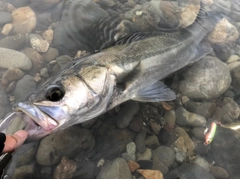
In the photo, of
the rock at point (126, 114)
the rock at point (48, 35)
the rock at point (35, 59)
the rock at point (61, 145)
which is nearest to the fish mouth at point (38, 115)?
the rock at point (61, 145)

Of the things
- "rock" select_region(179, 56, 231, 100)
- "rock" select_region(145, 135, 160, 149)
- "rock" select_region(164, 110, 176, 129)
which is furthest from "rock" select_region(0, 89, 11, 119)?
"rock" select_region(179, 56, 231, 100)

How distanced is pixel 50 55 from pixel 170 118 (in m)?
2.51

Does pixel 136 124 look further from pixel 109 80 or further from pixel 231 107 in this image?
pixel 231 107

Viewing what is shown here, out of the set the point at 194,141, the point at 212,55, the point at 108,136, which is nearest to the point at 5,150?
the point at 108,136

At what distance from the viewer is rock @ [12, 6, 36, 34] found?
459 cm

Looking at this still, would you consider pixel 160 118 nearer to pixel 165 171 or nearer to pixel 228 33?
pixel 165 171

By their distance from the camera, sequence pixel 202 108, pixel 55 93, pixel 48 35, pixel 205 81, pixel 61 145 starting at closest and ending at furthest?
pixel 55 93 → pixel 61 145 → pixel 202 108 → pixel 205 81 → pixel 48 35

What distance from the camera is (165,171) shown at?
3.10 meters

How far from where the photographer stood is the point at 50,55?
4.18 meters

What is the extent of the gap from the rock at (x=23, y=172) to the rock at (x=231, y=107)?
3.19 meters

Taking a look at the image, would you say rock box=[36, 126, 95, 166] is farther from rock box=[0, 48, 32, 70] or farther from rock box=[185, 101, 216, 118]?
rock box=[185, 101, 216, 118]

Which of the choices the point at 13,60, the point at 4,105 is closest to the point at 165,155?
the point at 4,105

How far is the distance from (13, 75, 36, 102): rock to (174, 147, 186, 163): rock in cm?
251

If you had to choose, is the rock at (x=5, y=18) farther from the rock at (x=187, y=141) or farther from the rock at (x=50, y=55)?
the rock at (x=187, y=141)
